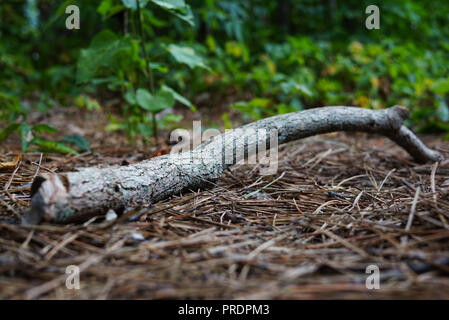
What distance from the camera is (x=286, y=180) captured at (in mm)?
1883

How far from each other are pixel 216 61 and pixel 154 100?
249 cm

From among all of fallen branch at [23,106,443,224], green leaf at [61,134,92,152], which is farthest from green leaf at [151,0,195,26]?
green leaf at [61,134,92,152]

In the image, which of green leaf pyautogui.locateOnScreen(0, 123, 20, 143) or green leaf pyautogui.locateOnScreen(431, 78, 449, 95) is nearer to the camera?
green leaf pyautogui.locateOnScreen(0, 123, 20, 143)

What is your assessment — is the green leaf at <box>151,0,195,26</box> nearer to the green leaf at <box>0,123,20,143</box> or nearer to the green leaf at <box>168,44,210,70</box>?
the green leaf at <box>168,44,210,70</box>

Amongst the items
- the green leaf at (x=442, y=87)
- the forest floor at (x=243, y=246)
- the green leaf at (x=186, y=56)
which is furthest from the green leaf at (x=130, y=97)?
the green leaf at (x=442, y=87)

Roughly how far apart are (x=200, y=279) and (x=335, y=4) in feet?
21.1

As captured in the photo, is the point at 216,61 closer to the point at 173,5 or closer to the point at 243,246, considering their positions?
the point at 173,5

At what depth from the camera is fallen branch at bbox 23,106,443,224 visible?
3.69 ft

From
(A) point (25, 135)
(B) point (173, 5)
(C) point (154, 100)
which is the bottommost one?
(A) point (25, 135)

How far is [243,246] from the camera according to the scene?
43.9 inches

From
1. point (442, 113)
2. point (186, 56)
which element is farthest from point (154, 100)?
point (442, 113)

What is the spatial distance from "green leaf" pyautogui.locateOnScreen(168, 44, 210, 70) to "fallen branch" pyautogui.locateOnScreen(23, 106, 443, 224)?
81cm

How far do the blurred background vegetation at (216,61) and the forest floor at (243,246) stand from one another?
3.56ft
